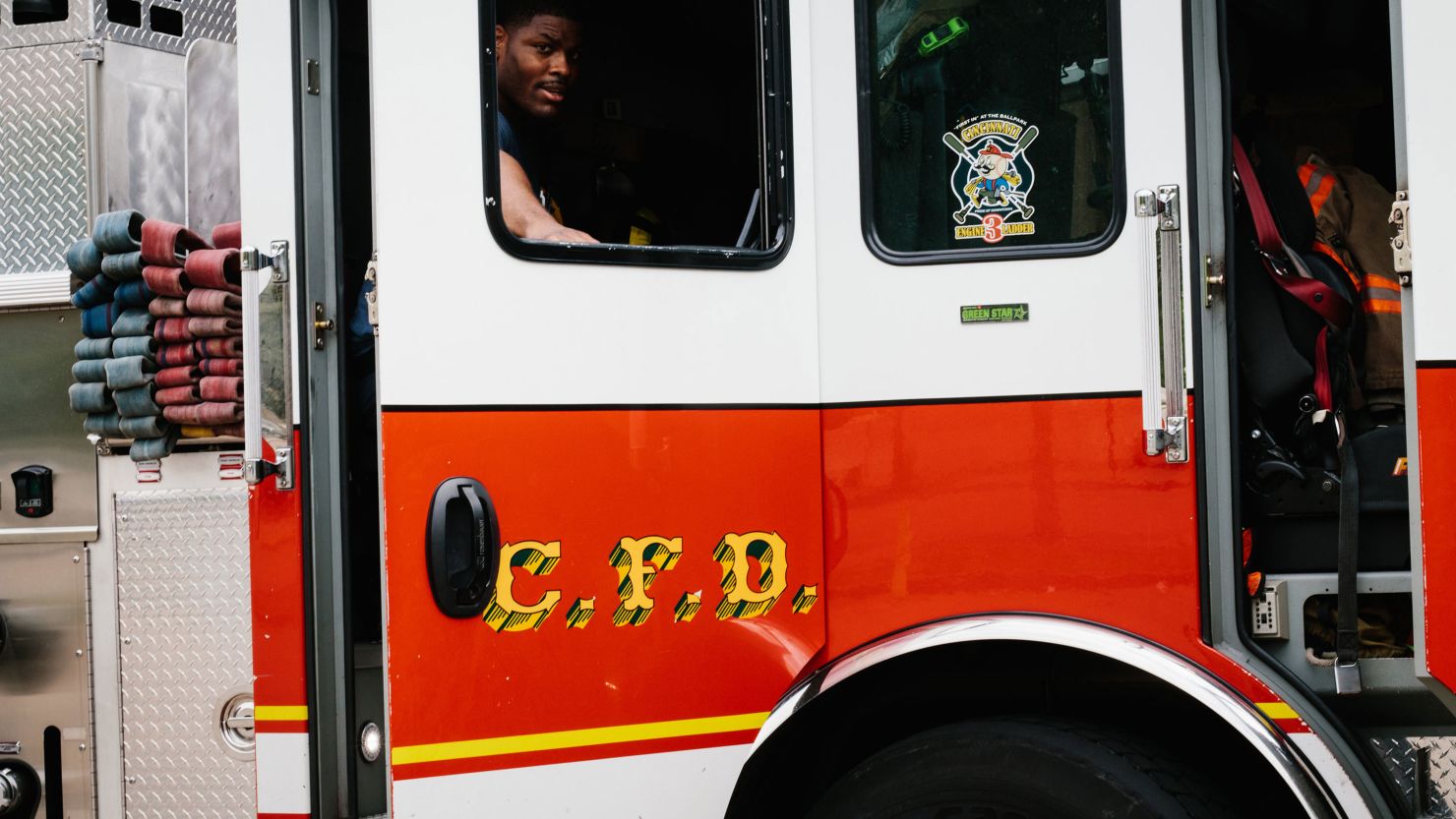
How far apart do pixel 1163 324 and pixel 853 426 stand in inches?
26.8

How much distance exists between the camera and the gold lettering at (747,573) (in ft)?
9.08

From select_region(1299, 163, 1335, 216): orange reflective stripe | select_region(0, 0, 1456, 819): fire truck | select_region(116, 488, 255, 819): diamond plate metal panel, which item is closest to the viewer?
select_region(0, 0, 1456, 819): fire truck

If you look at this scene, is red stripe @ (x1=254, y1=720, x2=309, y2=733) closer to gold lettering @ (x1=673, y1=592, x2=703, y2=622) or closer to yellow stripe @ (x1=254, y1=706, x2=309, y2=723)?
yellow stripe @ (x1=254, y1=706, x2=309, y2=723)

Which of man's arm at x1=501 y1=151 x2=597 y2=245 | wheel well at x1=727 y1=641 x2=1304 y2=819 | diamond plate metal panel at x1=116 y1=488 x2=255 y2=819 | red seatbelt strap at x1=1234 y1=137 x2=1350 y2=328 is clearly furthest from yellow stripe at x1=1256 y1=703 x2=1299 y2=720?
diamond plate metal panel at x1=116 y1=488 x2=255 y2=819

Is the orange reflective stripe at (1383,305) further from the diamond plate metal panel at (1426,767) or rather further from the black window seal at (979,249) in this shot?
the diamond plate metal panel at (1426,767)

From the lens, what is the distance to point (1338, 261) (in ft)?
9.80

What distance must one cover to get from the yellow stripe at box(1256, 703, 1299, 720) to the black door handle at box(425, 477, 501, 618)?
5.16 ft

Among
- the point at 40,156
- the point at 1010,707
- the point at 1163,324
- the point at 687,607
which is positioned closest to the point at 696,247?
the point at 687,607

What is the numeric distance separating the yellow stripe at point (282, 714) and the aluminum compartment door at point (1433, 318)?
2351mm

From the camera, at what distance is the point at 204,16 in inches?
158

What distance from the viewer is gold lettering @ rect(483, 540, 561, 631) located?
8.70 feet

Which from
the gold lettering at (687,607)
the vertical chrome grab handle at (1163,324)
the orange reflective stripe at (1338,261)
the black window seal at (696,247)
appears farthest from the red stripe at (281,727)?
→ the orange reflective stripe at (1338,261)

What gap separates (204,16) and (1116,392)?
3.03 metres

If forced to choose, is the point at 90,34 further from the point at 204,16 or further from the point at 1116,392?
the point at 1116,392
